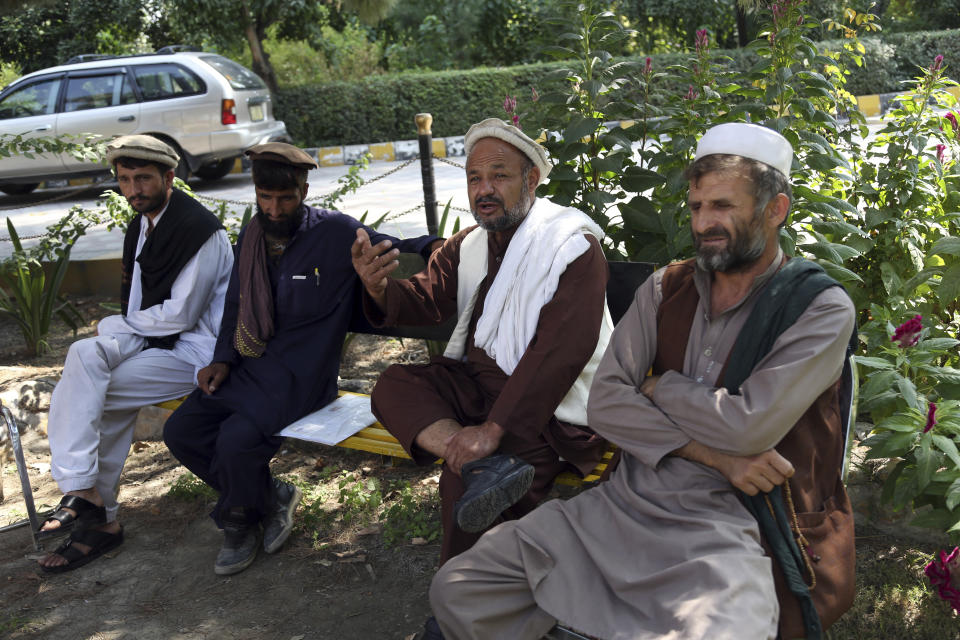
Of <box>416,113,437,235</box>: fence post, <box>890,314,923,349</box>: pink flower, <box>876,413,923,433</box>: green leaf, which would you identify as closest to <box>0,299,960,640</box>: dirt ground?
<box>876,413,923,433</box>: green leaf

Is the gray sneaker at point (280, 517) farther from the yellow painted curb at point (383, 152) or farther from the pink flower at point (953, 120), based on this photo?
the yellow painted curb at point (383, 152)

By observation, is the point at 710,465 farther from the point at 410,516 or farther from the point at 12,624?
the point at 12,624

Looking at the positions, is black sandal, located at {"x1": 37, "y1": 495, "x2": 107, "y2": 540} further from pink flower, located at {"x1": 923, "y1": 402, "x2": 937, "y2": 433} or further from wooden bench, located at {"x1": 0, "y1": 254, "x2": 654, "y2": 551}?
pink flower, located at {"x1": 923, "y1": 402, "x2": 937, "y2": 433}

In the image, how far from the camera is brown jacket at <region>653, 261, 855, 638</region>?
2.39m

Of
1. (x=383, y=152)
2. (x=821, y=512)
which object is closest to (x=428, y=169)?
(x=821, y=512)

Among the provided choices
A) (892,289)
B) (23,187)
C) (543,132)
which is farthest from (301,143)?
(892,289)

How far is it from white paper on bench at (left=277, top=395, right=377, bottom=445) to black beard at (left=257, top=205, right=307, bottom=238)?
77cm

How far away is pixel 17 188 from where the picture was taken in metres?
14.0

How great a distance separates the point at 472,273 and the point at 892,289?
169 centimetres

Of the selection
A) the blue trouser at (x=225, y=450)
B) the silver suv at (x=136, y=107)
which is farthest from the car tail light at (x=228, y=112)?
the blue trouser at (x=225, y=450)

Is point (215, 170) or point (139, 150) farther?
point (215, 170)

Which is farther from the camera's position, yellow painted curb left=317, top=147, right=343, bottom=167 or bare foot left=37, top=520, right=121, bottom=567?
yellow painted curb left=317, top=147, right=343, bottom=167

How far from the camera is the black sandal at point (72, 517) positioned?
3.73 meters

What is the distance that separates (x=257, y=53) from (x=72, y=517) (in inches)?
560
